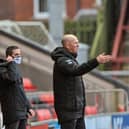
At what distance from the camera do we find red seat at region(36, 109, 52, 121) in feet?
50.3

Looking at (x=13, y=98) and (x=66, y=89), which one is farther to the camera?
(x=13, y=98)

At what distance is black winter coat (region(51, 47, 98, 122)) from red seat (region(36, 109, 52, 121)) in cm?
541

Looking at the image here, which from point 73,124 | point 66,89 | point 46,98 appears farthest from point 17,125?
point 46,98

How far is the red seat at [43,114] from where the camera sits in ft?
50.3

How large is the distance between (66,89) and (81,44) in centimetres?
1400

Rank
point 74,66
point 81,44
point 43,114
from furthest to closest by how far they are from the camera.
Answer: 1. point 81,44
2. point 43,114
3. point 74,66

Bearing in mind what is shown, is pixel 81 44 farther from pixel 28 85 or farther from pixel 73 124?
pixel 73 124

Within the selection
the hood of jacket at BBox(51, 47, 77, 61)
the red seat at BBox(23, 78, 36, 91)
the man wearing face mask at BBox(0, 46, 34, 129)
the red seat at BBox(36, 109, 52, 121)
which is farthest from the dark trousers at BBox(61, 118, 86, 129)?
the red seat at BBox(23, 78, 36, 91)

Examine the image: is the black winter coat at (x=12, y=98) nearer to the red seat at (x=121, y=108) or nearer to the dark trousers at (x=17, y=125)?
the dark trousers at (x=17, y=125)

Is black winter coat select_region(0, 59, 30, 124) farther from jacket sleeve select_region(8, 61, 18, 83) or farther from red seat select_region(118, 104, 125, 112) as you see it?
red seat select_region(118, 104, 125, 112)

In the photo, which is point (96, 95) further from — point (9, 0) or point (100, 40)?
point (9, 0)

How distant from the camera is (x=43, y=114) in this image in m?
15.7

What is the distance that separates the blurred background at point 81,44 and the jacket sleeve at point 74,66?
279 cm

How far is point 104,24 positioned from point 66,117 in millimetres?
17174
